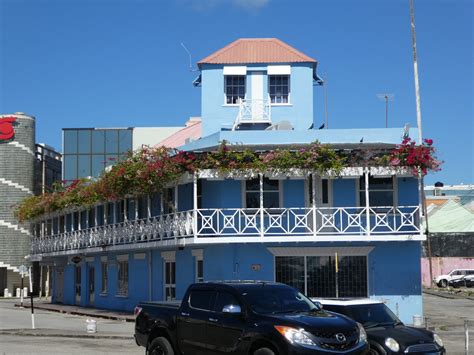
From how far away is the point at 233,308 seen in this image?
509 inches

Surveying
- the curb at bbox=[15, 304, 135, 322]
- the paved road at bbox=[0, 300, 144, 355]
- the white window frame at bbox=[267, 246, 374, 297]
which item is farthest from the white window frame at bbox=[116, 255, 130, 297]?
the white window frame at bbox=[267, 246, 374, 297]

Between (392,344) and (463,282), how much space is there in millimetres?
47080

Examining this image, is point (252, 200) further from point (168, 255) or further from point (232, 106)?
point (232, 106)

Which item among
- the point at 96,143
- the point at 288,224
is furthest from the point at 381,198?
the point at 96,143

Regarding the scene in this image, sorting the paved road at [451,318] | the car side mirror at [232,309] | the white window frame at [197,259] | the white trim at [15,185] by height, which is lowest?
the paved road at [451,318]

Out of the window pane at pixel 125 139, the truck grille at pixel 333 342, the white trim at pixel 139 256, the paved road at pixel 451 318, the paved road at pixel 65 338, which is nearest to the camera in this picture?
the truck grille at pixel 333 342

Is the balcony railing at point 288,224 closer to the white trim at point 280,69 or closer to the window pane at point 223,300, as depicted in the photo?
the white trim at point 280,69

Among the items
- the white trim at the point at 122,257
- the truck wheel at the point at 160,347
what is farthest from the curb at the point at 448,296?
the truck wheel at the point at 160,347

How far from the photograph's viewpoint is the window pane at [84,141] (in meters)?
67.6

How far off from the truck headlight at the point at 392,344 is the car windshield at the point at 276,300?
1.64 metres

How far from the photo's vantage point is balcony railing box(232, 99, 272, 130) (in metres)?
34.4

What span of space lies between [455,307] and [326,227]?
14623mm

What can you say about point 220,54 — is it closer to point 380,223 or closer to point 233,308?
point 380,223

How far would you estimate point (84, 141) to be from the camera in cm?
6769
